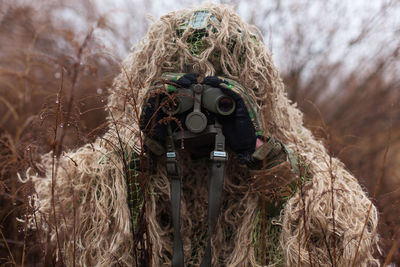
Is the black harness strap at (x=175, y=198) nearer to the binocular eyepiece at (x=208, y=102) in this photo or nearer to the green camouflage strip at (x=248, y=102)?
the binocular eyepiece at (x=208, y=102)

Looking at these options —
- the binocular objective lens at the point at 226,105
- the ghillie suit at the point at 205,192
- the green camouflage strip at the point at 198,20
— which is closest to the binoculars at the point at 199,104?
the binocular objective lens at the point at 226,105

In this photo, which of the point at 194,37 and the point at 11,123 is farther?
the point at 11,123

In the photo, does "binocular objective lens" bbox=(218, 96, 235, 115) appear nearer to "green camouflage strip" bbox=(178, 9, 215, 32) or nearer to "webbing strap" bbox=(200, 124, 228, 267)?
"webbing strap" bbox=(200, 124, 228, 267)

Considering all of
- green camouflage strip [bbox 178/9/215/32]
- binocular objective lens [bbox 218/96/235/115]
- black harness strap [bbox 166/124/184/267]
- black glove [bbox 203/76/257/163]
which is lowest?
black harness strap [bbox 166/124/184/267]

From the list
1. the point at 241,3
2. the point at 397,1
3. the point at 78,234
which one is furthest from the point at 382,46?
the point at 78,234

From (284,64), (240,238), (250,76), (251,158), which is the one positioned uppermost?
(284,64)

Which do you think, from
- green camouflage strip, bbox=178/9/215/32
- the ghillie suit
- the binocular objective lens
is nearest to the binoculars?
the binocular objective lens

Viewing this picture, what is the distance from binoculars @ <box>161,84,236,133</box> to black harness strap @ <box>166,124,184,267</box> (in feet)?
0.23

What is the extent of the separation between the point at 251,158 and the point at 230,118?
0.14 meters

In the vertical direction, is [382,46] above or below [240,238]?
above

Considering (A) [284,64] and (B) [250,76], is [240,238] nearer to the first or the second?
(B) [250,76]

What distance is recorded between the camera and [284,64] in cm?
273

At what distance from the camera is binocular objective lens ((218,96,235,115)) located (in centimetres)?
97

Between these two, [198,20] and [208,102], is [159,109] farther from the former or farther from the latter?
[198,20]
